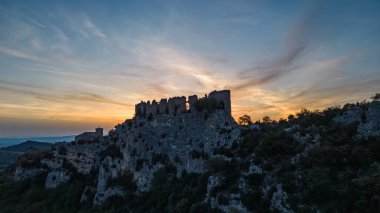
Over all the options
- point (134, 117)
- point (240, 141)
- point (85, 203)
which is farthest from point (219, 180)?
Answer: point (85, 203)

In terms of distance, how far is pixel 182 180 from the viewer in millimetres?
31672

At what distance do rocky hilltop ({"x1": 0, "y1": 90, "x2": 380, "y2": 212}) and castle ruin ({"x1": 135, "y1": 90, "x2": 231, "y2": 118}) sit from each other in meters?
0.12

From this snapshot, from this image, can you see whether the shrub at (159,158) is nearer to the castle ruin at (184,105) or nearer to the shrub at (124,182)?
the shrub at (124,182)

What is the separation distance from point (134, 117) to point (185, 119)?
38.0 feet

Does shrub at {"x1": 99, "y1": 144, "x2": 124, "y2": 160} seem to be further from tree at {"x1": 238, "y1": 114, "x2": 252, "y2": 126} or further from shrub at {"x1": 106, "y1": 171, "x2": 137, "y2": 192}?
tree at {"x1": 238, "y1": 114, "x2": 252, "y2": 126}

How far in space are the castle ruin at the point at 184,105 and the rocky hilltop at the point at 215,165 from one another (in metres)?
0.12

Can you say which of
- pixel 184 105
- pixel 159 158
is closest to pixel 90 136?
pixel 159 158

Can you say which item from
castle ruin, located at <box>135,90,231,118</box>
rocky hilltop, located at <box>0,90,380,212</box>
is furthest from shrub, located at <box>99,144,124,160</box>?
castle ruin, located at <box>135,90,231,118</box>

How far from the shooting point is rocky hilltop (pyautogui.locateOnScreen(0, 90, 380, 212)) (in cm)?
1834

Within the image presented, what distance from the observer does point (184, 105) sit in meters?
36.4

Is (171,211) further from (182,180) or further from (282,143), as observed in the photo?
(282,143)

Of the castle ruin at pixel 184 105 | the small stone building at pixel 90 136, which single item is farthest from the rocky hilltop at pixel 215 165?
the small stone building at pixel 90 136

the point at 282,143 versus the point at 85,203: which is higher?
the point at 282,143

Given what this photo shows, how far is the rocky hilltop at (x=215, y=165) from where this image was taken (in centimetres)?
1834
